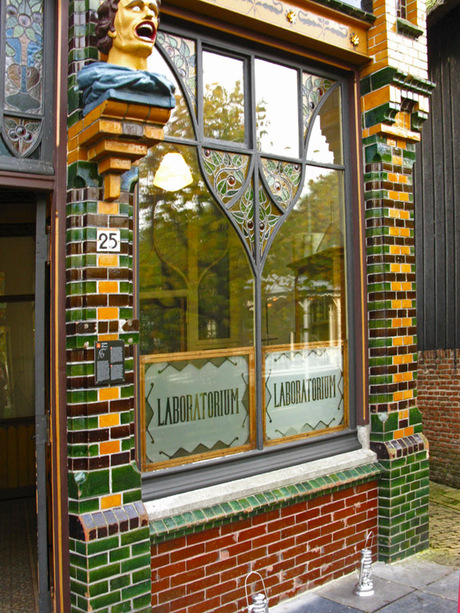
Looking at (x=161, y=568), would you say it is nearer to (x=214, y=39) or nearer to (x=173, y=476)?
(x=173, y=476)

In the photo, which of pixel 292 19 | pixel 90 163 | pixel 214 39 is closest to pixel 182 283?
pixel 90 163

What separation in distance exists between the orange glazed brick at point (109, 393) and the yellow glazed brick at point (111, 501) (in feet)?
1.94

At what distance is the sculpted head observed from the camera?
3.50m

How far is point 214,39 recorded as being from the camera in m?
4.63

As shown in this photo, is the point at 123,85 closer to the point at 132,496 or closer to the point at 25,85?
the point at 25,85

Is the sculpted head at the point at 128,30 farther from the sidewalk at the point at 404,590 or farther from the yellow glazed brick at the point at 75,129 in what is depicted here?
the sidewalk at the point at 404,590

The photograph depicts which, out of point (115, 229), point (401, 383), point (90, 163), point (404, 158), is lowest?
point (401, 383)

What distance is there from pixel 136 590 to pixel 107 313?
5.54 feet

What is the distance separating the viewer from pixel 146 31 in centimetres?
354

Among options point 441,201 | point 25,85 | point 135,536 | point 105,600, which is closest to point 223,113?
point 25,85

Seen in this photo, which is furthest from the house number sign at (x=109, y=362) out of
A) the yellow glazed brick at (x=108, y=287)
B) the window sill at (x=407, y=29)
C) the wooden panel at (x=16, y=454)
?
the wooden panel at (x=16, y=454)

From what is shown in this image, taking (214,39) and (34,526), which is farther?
(34,526)

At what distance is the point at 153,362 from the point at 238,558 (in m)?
1.54

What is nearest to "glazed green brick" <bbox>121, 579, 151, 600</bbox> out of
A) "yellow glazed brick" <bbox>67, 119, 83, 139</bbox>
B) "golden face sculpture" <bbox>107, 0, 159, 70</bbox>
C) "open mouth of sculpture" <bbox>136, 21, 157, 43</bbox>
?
"yellow glazed brick" <bbox>67, 119, 83, 139</bbox>
